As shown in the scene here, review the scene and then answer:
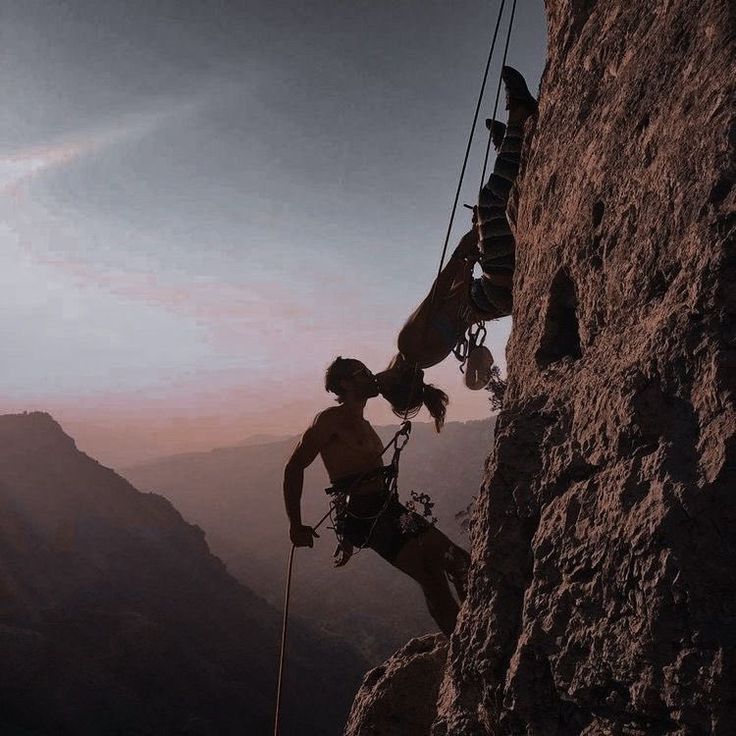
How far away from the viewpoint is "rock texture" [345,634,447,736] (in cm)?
353

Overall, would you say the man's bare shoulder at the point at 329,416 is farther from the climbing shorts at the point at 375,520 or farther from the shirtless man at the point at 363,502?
the climbing shorts at the point at 375,520

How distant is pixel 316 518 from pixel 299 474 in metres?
76.5

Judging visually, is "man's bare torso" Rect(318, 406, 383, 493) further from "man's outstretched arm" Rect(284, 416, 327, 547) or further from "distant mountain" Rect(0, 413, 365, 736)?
"distant mountain" Rect(0, 413, 365, 736)

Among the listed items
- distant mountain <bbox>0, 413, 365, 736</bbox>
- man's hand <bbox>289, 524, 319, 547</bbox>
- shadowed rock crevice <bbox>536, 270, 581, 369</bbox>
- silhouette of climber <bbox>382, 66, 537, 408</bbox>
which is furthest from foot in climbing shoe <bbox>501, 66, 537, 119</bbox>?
distant mountain <bbox>0, 413, 365, 736</bbox>

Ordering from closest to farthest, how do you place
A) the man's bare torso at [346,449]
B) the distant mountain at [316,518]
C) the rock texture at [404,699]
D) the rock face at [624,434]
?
the rock face at [624,434] → the rock texture at [404,699] → the man's bare torso at [346,449] → the distant mountain at [316,518]

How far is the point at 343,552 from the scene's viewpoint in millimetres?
4652

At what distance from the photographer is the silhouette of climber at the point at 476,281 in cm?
365

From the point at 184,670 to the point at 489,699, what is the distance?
1304 inches

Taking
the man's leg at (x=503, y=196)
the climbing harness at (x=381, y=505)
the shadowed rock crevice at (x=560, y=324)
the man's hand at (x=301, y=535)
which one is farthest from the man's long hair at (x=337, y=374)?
the shadowed rock crevice at (x=560, y=324)

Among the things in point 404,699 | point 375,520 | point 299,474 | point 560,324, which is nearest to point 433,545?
point 375,520

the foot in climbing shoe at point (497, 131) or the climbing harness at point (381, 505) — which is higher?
the foot in climbing shoe at point (497, 131)

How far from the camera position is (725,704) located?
4.75 feet

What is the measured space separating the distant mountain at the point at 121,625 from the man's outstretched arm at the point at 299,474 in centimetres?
2592

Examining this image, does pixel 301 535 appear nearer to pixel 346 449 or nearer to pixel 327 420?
pixel 346 449
